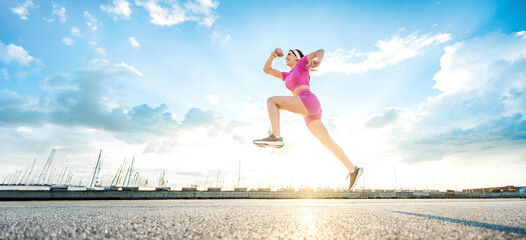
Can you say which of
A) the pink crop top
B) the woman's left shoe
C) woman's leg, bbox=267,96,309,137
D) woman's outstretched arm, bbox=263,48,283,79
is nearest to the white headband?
woman's outstretched arm, bbox=263,48,283,79

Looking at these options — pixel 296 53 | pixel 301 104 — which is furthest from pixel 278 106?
pixel 296 53

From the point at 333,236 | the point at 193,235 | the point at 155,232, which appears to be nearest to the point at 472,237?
the point at 333,236

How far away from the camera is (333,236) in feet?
5.53

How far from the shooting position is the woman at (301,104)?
147 inches

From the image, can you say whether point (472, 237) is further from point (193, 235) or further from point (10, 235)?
point (10, 235)

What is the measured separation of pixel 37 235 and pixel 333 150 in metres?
3.99

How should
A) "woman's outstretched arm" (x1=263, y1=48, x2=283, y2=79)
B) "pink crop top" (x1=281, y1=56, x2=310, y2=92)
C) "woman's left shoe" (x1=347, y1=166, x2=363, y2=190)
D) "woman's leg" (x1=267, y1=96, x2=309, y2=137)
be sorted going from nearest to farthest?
"woman's leg" (x1=267, y1=96, x2=309, y2=137) → "pink crop top" (x1=281, y1=56, x2=310, y2=92) → "woman's left shoe" (x1=347, y1=166, x2=363, y2=190) → "woman's outstretched arm" (x1=263, y1=48, x2=283, y2=79)

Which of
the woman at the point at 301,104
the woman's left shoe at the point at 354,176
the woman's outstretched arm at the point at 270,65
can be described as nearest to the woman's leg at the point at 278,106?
the woman at the point at 301,104

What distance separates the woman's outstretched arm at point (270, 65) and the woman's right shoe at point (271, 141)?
163 centimetres

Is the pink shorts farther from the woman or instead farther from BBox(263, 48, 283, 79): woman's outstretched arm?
BBox(263, 48, 283, 79): woman's outstretched arm

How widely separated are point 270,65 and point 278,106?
1.38 m

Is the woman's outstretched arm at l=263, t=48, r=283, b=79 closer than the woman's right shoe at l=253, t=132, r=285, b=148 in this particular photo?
No

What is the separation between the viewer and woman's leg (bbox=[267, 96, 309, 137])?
3709 millimetres

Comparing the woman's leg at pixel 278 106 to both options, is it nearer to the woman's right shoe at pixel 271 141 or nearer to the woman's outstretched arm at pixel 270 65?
the woman's right shoe at pixel 271 141
